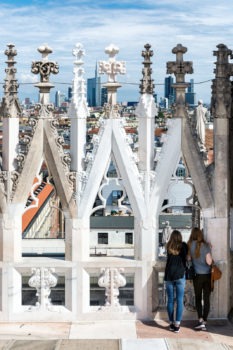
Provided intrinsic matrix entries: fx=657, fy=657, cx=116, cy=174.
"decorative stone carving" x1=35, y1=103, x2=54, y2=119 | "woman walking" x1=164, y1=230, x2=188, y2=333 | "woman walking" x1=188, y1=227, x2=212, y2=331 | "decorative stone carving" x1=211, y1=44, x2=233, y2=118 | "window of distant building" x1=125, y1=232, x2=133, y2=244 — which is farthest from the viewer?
"window of distant building" x1=125, y1=232, x2=133, y2=244

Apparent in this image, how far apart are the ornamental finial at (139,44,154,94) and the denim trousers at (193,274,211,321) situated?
3.14 meters

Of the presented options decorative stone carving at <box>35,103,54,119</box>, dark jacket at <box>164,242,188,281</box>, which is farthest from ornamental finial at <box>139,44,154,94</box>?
dark jacket at <box>164,242,188,281</box>

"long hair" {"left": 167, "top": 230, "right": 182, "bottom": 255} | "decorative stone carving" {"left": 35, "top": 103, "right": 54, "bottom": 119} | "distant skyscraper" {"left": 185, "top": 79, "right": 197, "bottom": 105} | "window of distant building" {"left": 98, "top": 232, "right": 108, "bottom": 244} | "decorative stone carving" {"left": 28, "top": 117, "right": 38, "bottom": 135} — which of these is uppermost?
"distant skyscraper" {"left": 185, "top": 79, "right": 197, "bottom": 105}

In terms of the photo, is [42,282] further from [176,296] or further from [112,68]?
[112,68]

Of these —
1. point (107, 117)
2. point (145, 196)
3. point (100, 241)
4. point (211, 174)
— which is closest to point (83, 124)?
point (107, 117)

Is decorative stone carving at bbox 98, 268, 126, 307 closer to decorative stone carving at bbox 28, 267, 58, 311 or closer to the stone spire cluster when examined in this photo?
decorative stone carving at bbox 28, 267, 58, 311

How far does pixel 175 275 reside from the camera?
10344 mm

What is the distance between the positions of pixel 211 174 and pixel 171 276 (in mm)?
1831

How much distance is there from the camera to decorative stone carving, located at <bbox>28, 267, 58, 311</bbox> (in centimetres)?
1097

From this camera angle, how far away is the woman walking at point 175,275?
1037 cm

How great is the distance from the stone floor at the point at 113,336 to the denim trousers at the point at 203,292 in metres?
0.30

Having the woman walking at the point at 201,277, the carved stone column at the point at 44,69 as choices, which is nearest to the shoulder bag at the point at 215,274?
the woman walking at the point at 201,277

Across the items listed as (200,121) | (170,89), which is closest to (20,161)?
(170,89)

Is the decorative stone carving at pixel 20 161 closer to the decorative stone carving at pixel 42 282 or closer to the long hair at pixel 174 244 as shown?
the decorative stone carving at pixel 42 282
